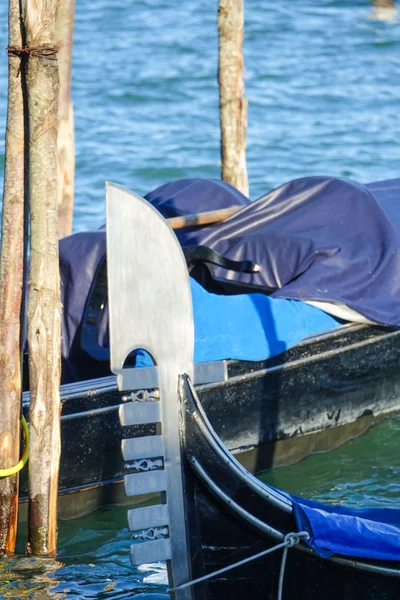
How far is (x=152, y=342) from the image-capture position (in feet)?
9.85

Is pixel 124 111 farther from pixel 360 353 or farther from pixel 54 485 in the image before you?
pixel 54 485

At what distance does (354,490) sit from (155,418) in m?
2.09

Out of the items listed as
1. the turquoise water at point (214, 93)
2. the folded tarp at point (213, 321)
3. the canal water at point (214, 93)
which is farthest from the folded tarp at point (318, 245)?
the turquoise water at point (214, 93)

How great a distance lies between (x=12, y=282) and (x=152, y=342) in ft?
3.78

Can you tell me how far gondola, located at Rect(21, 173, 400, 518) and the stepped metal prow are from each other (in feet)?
4.28

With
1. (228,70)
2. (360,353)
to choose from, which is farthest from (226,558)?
(228,70)

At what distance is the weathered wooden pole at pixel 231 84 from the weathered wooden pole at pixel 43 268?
10.2 feet

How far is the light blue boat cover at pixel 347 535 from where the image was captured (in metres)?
3.13

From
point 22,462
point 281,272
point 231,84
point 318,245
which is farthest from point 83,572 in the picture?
point 231,84

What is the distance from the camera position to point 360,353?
530cm

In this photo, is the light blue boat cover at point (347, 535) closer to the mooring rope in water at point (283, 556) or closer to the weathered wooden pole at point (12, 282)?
the mooring rope in water at point (283, 556)

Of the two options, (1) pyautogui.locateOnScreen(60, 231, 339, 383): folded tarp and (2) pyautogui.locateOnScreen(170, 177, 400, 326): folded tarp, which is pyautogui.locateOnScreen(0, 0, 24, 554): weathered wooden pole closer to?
(1) pyautogui.locateOnScreen(60, 231, 339, 383): folded tarp

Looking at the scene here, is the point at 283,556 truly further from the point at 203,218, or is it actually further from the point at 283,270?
the point at 203,218

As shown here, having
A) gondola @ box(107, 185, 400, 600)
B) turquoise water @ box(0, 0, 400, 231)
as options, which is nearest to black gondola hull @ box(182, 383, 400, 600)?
gondola @ box(107, 185, 400, 600)
